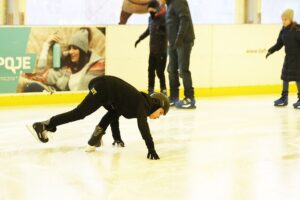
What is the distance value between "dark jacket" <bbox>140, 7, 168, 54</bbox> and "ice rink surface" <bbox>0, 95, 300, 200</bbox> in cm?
108

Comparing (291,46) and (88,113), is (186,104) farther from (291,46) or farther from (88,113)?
(88,113)

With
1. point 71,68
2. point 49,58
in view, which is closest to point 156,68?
point 71,68

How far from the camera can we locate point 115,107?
5.08m

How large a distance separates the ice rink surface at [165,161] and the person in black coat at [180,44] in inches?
22.3

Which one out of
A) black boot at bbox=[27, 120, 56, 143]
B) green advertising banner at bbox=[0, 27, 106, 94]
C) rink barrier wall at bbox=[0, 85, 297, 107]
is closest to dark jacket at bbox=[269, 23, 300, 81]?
rink barrier wall at bbox=[0, 85, 297, 107]

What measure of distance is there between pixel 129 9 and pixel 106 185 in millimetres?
6053

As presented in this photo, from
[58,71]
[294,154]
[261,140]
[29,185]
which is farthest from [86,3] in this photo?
[29,185]

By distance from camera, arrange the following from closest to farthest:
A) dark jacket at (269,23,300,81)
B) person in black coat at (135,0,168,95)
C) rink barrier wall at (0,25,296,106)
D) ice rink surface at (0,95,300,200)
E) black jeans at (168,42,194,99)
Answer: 1. ice rink surface at (0,95,300,200)
2. black jeans at (168,42,194,99)
3. person in black coat at (135,0,168,95)
4. dark jacket at (269,23,300,81)
5. rink barrier wall at (0,25,296,106)

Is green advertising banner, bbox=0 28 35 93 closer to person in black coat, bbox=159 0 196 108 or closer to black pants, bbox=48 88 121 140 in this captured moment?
person in black coat, bbox=159 0 196 108

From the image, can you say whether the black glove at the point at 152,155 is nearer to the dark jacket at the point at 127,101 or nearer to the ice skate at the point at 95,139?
the dark jacket at the point at 127,101

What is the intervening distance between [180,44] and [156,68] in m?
0.61

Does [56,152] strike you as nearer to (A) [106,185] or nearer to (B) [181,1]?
(A) [106,185]

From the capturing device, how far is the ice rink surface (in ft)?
13.5

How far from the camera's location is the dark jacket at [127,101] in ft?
15.8
